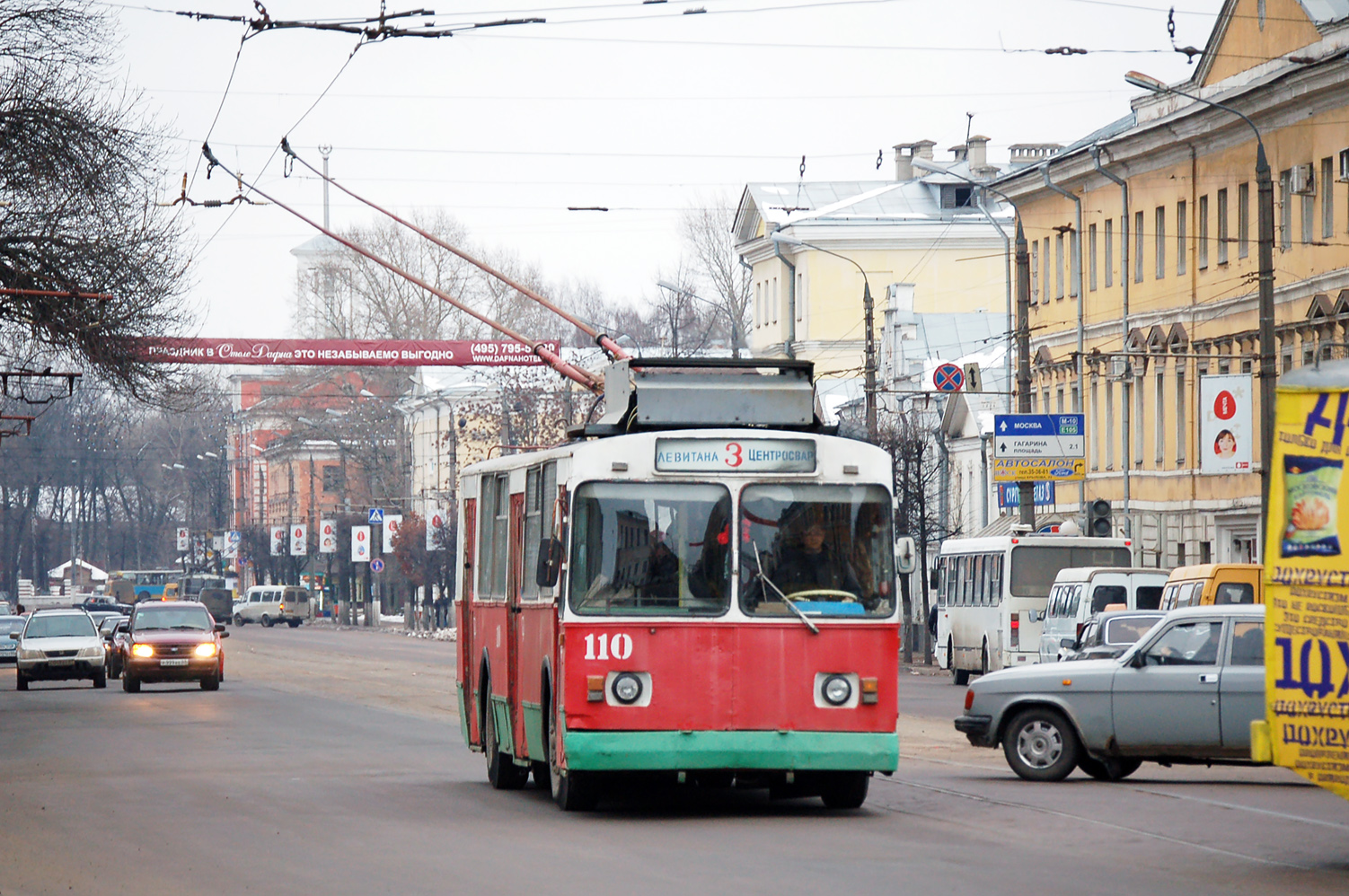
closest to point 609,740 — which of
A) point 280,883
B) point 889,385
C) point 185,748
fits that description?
point 280,883

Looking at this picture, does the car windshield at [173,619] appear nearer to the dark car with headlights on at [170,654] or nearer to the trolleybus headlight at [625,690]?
the dark car with headlights on at [170,654]

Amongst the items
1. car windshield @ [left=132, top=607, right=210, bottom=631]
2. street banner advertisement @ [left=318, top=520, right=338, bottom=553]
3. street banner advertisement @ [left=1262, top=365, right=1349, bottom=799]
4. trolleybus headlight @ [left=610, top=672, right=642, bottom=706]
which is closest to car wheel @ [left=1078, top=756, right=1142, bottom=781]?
trolleybus headlight @ [left=610, top=672, right=642, bottom=706]

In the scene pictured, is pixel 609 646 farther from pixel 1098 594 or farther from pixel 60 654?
pixel 60 654

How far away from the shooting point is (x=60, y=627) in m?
43.3

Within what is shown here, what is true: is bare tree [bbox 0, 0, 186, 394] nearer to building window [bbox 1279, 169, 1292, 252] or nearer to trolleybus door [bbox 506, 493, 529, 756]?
trolleybus door [bbox 506, 493, 529, 756]

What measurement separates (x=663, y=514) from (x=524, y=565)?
1965mm

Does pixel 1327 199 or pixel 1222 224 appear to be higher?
pixel 1222 224

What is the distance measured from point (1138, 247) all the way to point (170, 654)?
24.8 m

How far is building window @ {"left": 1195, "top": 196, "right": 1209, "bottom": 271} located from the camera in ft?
159

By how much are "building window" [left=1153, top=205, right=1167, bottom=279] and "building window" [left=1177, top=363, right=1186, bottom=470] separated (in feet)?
7.91

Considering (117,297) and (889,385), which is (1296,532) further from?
(889,385)

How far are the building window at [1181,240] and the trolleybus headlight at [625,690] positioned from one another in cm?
3726

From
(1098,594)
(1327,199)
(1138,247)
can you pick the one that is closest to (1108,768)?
(1098,594)

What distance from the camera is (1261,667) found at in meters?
17.3
